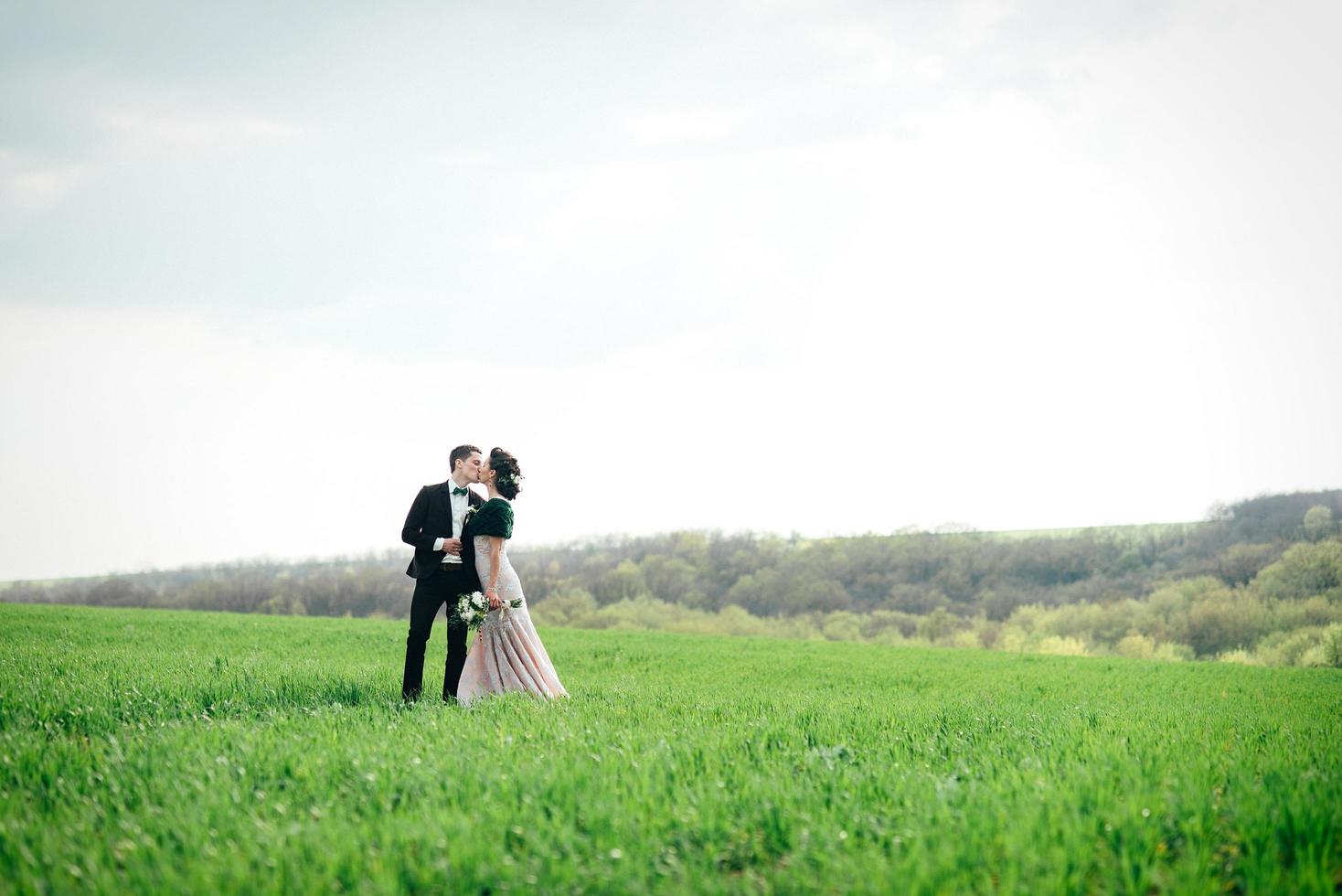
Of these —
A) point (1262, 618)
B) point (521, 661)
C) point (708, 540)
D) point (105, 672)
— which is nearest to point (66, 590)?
point (708, 540)

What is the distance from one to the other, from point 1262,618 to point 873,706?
41800mm

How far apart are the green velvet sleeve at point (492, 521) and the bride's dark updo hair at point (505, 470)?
220mm

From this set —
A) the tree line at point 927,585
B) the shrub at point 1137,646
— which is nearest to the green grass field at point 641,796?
the shrub at point 1137,646

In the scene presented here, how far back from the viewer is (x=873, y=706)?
1102 cm

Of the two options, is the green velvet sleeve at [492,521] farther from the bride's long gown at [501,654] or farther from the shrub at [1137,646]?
the shrub at [1137,646]

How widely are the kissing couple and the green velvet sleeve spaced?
0.08ft

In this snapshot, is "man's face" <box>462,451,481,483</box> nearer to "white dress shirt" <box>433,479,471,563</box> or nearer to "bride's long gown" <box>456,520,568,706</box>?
"white dress shirt" <box>433,479,471,563</box>

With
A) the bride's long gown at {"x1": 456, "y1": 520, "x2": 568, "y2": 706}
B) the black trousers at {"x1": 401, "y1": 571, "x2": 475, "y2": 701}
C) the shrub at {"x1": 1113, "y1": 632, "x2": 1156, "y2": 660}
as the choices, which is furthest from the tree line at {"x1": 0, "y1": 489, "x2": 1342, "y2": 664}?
the black trousers at {"x1": 401, "y1": 571, "x2": 475, "y2": 701}

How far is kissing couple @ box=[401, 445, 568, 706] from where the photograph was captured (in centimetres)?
1038

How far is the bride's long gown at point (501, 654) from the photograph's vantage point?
34.2 feet

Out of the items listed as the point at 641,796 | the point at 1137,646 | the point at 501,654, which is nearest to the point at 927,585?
the point at 1137,646

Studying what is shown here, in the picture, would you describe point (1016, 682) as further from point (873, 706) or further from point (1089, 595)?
point (1089, 595)

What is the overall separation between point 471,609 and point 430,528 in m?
1.13

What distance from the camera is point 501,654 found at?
34.4 ft
